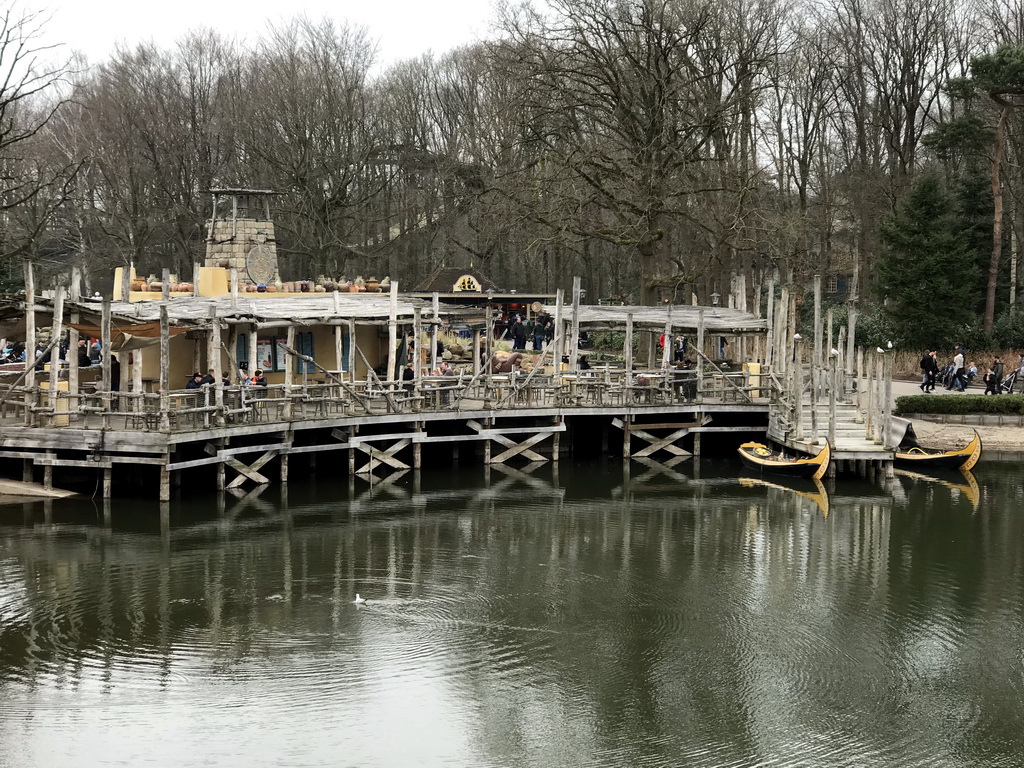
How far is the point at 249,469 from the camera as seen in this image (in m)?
27.4

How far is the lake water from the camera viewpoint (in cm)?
1448

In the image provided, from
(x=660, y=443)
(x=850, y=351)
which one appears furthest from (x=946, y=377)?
(x=660, y=443)

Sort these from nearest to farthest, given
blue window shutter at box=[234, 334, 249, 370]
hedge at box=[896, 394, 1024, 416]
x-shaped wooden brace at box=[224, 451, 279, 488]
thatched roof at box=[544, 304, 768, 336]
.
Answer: x-shaped wooden brace at box=[224, 451, 279, 488]
blue window shutter at box=[234, 334, 249, 370]
thatched roof at box=[544, 304, 768, 336]
hedge at box=[896, 394, 1024, 416]

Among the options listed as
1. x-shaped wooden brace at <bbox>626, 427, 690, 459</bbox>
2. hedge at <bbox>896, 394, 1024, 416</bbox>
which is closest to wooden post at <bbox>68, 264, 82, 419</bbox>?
x-shaped wooden brace at <bbox>626, 427, 690, 459</bbox>

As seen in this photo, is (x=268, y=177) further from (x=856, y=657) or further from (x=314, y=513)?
(x=856, y=657)

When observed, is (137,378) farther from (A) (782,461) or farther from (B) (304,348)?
(A) (782,461)

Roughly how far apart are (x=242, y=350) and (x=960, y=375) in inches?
826

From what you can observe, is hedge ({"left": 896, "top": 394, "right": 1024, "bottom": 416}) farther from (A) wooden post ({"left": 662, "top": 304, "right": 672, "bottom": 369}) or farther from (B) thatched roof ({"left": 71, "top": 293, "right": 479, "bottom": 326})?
(B) thatched roof ({"left": 71, "top": 293, "right": 479, "bottom": 326})


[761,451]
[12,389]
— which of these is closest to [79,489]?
[12,389]

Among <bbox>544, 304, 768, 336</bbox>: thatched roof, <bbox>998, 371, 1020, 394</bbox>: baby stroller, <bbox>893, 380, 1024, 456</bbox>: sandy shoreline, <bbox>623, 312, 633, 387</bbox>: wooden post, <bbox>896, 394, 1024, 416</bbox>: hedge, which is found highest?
<bbox>544, 304, 768, 336</bbox>: thatched roof

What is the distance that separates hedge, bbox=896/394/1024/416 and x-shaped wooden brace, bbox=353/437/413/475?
555 inches

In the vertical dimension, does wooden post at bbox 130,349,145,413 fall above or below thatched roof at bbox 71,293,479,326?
below

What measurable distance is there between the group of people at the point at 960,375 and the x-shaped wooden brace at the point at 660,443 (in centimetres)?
912

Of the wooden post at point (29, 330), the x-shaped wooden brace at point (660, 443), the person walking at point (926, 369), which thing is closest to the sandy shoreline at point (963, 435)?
the person walking at point (926, 369)
